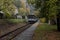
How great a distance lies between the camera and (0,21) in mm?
38688

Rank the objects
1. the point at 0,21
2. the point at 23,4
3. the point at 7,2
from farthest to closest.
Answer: the point at 23,4
the point at 0,21
the point at 7,2

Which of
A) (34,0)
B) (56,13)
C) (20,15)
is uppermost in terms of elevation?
(34,0)

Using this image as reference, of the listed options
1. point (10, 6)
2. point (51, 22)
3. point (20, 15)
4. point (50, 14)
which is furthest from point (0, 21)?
point (20, 15)

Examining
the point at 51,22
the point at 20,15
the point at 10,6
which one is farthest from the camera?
the point at 20,15

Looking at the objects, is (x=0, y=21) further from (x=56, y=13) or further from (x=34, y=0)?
(x=56, y=13)

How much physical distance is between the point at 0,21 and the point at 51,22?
14.3 metres

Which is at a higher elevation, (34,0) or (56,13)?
(34,0)

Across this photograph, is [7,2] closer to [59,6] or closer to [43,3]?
[43,3]

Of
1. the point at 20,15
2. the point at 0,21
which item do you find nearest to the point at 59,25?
the point at 0,21

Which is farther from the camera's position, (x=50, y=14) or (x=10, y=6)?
(x=10, y=6)

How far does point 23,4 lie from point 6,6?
2154 inches

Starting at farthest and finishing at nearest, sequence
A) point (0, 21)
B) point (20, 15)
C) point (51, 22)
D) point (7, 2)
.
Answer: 1. point (20, 15)
2. point (51, 22)
3. point (0, 21)
4. point (7, 2)

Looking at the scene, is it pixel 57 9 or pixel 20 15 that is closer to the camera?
pixel 57 9

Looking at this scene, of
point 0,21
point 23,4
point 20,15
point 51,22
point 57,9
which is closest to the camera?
point 57,9
